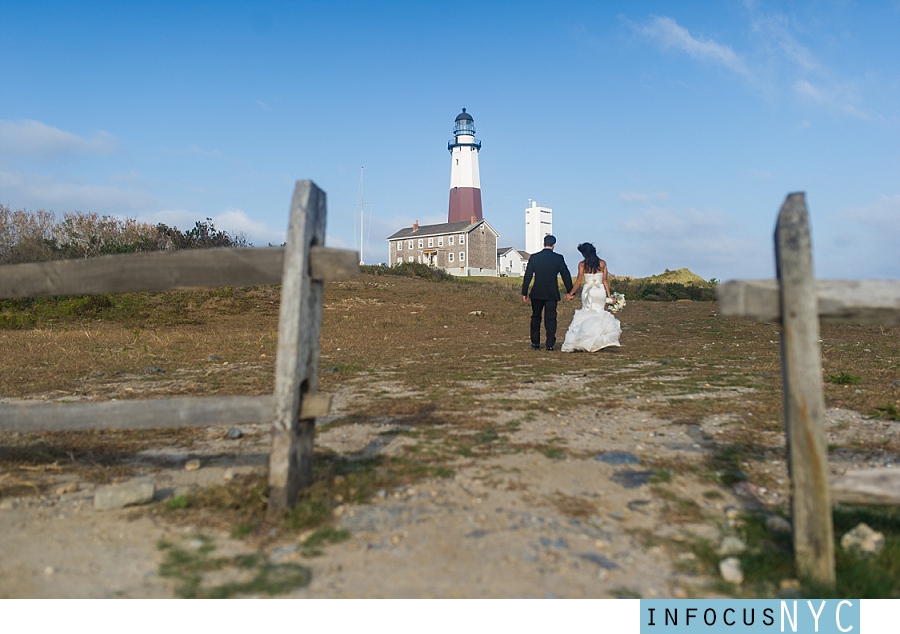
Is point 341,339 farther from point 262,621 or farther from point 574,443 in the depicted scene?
point 262,621

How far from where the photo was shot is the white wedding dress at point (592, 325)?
41.5 ft

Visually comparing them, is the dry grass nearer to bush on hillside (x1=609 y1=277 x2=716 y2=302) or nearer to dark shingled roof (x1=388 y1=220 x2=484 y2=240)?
bush on hillside (x1=609 y1=277 x2=716 y2=302)

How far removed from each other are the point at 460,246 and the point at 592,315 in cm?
6268

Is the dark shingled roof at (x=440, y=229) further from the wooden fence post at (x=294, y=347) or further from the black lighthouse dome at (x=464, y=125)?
the wooden fence post at (x=294, y=347)

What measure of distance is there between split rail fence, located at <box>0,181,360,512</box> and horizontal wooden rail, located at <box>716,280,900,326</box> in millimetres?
1896

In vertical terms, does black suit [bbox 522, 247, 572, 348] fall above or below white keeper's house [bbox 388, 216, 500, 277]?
below

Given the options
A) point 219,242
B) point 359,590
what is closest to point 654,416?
point 359,590

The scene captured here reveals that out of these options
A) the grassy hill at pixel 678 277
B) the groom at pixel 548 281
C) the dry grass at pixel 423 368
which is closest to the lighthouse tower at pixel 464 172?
the grassy hill at pixel 678 277

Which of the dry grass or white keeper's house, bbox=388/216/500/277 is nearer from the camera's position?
the dry grass

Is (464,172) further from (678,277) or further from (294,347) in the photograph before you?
(294,347)

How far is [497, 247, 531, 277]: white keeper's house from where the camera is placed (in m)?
84.2

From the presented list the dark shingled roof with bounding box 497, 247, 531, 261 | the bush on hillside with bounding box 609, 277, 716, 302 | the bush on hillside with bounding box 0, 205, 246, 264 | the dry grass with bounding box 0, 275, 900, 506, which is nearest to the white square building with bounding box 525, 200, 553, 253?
the dark shingled roof with bounding box 497, 247, 531, 261

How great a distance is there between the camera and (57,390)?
809 centimetres

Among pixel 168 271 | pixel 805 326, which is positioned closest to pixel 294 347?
pixel 168 271
